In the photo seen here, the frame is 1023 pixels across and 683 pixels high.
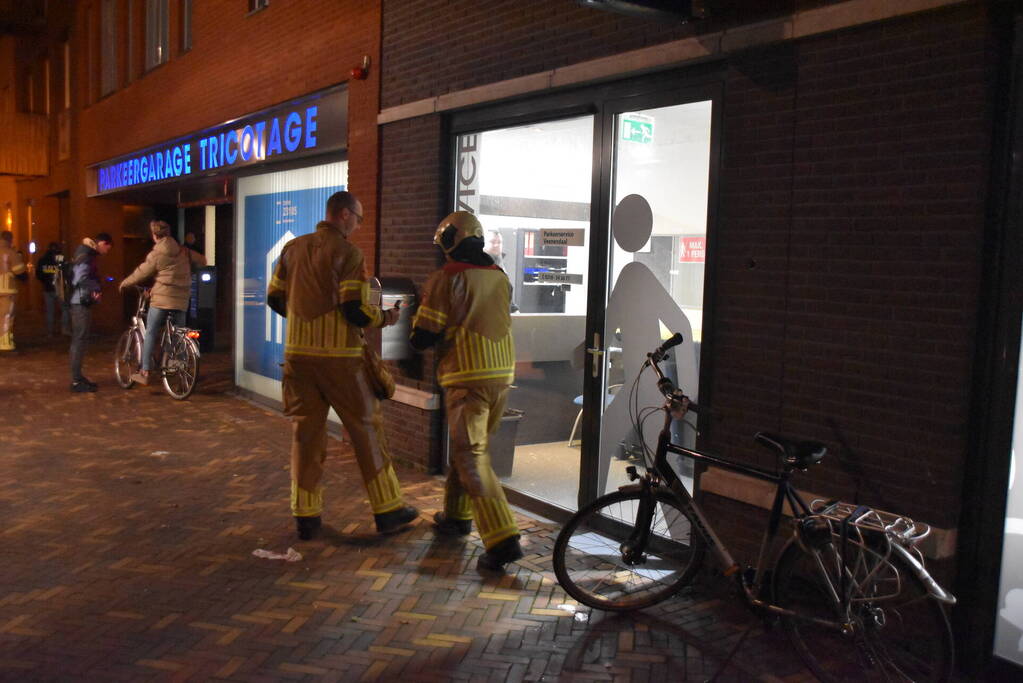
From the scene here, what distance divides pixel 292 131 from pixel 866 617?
767cm

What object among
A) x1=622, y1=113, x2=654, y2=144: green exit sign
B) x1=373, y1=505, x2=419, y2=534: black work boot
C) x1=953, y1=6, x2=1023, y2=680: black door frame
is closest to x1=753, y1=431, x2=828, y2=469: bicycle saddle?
x1=953, y1=6, x2=1023, y2=680: black door frame

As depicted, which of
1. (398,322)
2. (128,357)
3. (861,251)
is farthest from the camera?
(128,357)

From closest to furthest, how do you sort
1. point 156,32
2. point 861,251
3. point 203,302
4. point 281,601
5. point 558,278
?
point 861,251
point 281,601
point 558,278
point 156,32
point 203,302

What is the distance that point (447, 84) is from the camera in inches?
283

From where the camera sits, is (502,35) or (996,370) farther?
(502,35)

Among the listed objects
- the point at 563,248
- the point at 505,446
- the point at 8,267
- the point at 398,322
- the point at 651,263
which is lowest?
the point at 505,446

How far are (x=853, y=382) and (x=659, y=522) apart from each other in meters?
1.31

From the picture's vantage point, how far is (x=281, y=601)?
15.3ft

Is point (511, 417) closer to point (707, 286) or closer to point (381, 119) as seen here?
point (707, 286)

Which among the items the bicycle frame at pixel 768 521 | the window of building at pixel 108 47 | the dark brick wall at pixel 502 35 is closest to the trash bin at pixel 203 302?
the window of building at pixel 108 47

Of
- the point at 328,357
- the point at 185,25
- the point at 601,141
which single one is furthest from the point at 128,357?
the point at 601,141

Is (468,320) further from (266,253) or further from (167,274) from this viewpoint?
(167,274)

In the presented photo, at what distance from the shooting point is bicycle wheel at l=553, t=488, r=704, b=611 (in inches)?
182

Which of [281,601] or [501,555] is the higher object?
[501,555]
